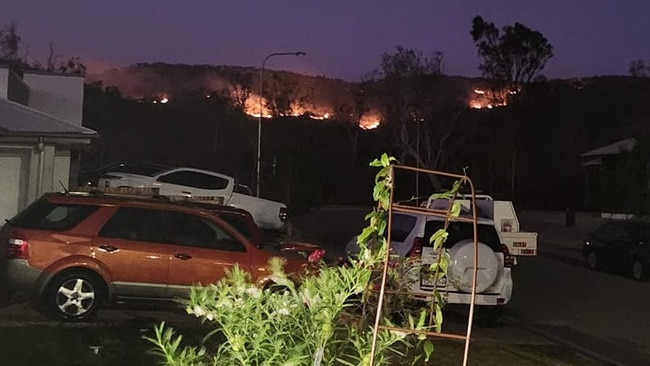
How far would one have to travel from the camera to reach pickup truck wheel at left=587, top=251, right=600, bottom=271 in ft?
83.0

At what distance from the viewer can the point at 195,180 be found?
23000 mm

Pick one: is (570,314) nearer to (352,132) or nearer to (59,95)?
(59,95)

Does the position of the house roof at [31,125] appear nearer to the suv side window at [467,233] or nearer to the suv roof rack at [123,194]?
the suv roof rack at [123,194]

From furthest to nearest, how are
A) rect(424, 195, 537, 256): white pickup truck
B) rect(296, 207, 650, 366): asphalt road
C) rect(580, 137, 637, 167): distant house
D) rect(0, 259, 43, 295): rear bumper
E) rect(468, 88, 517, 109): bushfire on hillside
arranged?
rect(468, 88, 517, 109): bushfire on hillside < rect(580, 137, 637, 167): distant house < rect(424, 195, 537, 256): white pickup truck < rect(296, 207, 650, 366): asphalt road < rect(0, 259, 43, 295): rear bumper

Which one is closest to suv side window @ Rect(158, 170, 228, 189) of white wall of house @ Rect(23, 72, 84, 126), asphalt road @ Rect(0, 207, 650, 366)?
white wall of house @ Rect(23, 72, 84, 126)

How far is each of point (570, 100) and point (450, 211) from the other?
9652 centimetres

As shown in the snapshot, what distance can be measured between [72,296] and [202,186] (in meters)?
11.7

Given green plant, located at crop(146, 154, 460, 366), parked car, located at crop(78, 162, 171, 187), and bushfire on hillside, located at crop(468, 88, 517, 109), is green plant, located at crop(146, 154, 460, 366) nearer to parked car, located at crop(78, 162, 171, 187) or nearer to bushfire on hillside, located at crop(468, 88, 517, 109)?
parked car, located at crop(78, 162, 171, 187)

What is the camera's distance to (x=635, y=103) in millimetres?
80562

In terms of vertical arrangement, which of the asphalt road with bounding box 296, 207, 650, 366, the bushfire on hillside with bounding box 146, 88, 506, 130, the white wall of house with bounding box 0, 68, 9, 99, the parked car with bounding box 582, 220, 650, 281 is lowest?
the asphalt road with bounding box 296, 207, 650, 366

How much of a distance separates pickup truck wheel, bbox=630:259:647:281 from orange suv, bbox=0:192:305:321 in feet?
46.2

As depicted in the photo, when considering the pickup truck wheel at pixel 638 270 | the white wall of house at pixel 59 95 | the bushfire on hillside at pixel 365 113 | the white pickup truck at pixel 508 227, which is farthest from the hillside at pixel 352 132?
the white pickup truck at pixel 508 227

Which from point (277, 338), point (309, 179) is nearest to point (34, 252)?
point (277, 338)

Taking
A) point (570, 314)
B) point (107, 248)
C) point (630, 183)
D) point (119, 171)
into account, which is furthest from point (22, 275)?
point (630, 183)
